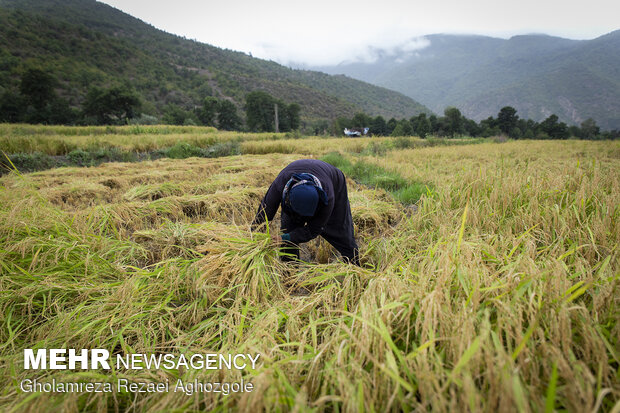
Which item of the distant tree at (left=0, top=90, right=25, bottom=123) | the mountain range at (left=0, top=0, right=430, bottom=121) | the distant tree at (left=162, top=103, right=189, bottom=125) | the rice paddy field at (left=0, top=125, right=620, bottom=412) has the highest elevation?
the mountain range at (left=0, top=0, right=430, bottom=121)

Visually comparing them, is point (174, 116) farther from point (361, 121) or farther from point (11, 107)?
point (361, 121)

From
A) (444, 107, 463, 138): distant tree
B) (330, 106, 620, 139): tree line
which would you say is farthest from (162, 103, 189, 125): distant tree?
(444, 107, 463, 138): distant tree

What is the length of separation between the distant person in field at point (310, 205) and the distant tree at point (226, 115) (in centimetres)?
3475

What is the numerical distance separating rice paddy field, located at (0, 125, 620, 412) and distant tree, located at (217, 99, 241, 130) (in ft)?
107

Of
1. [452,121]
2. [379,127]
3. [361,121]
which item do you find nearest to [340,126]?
[361,121]

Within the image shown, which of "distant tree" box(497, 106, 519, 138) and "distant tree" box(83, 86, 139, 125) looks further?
"distant tree" box(497, 106, 519, 138)

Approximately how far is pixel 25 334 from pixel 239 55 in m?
93.9

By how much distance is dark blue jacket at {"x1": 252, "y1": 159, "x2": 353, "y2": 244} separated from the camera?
1.83 metres

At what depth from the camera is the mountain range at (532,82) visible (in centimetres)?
7025

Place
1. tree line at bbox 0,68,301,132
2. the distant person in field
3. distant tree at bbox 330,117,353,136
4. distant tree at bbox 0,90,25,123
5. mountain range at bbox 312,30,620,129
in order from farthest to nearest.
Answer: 1. mountain range at bbox 312,30,620,129
2. distant tree at bbox 330,117,353,136
3. tree line at bbox 0,68,301,132
4. distant tree at bbox 0,90,25,123
5. the distant person in field

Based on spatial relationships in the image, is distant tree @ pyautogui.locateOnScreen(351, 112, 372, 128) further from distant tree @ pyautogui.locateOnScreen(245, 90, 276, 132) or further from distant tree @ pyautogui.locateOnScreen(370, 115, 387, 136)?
distant tree @ pyautogui.locateOnScreen(245, 90, 276, 132)

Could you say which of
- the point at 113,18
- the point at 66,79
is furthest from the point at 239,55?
the point at 66,79

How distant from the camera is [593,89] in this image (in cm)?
7400

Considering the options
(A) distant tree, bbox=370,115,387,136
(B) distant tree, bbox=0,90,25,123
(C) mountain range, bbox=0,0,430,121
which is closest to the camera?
(B) distant tree, bbox=0,90,25,123
